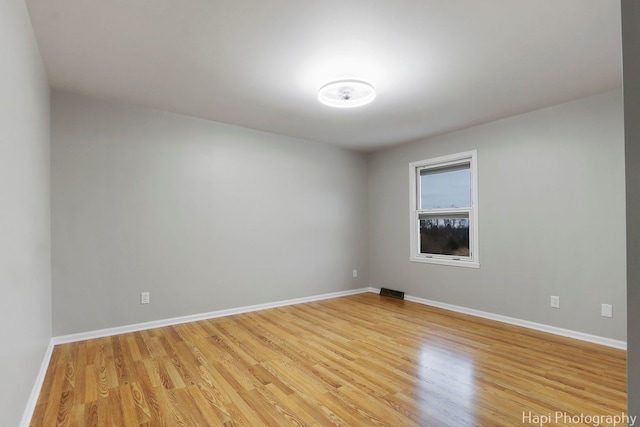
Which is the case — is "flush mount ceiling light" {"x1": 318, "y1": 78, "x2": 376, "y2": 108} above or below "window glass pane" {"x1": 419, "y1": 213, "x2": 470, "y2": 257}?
above

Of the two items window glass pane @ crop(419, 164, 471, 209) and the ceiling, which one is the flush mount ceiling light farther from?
window glass pane @ crop(419, 164, 471, 209)

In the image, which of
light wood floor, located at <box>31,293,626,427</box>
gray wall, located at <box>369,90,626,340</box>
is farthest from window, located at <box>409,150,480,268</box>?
light wood floor, located at <box>31,293,626,427</box>

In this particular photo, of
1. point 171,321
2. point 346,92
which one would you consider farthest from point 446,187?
point 171,321

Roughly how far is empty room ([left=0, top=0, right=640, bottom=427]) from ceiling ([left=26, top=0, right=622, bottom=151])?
2cm

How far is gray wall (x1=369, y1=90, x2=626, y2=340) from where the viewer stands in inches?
125

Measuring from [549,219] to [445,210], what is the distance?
134 cm

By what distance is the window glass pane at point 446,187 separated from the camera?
4500mm

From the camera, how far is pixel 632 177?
0.62 meters

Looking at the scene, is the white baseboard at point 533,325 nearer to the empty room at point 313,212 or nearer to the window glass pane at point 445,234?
the empty room at point 313,212

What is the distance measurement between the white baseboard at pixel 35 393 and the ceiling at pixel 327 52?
7.93 ft

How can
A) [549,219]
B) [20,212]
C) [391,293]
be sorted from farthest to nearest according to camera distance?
1. [391,293]
2. [549,219]
3. [20,212]

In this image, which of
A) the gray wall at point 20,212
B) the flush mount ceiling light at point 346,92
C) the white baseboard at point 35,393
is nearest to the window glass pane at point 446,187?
the flush mount ceiling light at point 346,92

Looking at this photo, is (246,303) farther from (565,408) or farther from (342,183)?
(565,408)

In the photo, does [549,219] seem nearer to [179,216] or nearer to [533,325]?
[533,325]
